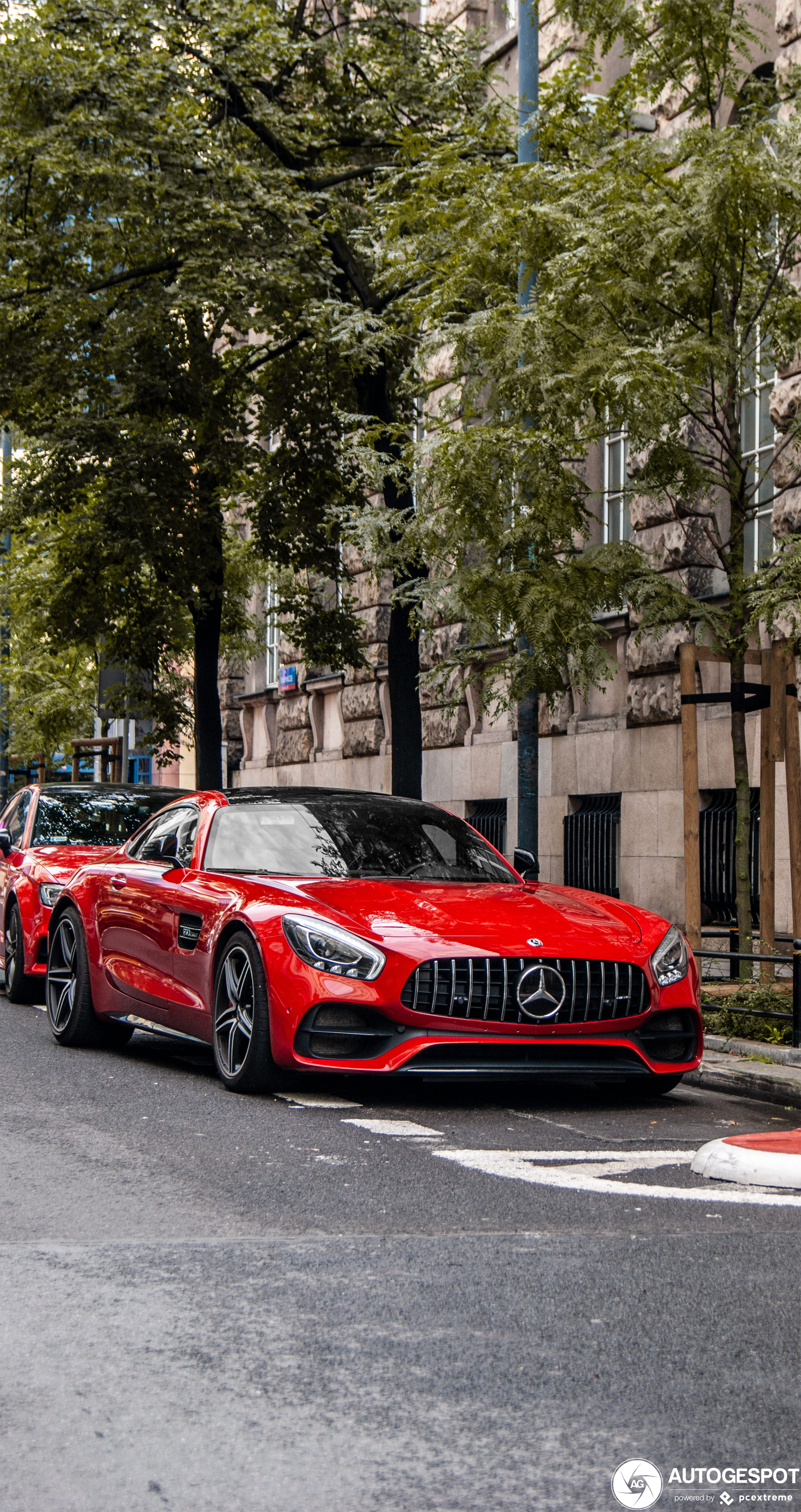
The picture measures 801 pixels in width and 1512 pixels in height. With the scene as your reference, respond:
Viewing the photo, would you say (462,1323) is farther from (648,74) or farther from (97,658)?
(97,658)

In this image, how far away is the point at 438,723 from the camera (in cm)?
2348

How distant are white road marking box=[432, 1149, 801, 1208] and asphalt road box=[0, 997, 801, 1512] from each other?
0.02m

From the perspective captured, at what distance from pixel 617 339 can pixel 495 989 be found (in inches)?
206

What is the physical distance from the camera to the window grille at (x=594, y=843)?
19188 millimetres

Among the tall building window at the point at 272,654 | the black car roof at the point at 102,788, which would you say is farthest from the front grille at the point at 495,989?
the tall building window at the point at 272,654

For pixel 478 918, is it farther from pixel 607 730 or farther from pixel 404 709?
pixel 607 730

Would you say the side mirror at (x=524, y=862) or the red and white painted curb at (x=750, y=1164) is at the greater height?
the side mirror at (x=524, y=862)

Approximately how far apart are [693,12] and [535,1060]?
708 centimetres

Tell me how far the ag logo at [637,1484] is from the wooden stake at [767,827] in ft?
25.7

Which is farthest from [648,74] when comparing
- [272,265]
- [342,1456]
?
[342,1456]

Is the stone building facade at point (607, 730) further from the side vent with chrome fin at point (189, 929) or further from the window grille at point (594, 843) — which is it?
the side vent with chrome fin at point (189, 929)

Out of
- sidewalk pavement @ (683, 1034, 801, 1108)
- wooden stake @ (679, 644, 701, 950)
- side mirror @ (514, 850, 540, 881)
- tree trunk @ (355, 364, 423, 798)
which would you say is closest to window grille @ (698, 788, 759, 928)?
tree trunk @ (355, 364, 423, 798)

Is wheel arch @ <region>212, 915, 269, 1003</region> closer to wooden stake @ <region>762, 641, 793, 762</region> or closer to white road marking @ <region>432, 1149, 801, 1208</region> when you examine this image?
white road marking @ <region>432, 1149, 801, 1208</region>

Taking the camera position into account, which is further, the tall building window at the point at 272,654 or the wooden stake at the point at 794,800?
the tall building window at the point at 272,654
